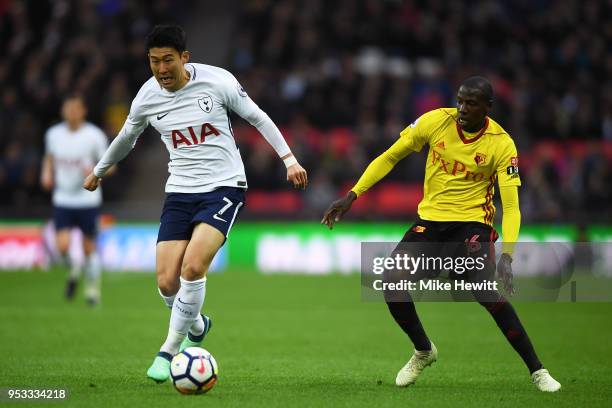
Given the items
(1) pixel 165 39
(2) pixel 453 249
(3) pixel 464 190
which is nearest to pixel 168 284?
(1) pixel 165 39

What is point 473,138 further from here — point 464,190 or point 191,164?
point 191,164

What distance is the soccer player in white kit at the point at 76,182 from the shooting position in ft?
47.7

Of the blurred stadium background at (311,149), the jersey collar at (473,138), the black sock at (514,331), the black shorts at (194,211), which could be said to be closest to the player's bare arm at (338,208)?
the black shorts at (194,211)

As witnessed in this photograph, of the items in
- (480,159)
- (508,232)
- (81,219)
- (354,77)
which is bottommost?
(81,219)

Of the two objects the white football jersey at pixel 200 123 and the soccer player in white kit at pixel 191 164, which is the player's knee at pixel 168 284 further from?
the white football jersey at pixel 200 123

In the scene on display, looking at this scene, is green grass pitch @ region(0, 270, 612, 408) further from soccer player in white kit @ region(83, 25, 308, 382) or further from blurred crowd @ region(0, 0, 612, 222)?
blurred crowd @ region(0, 0, 612, 222)

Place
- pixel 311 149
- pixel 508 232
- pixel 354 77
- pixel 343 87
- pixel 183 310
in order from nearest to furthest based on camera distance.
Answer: pixel 508 232
pixel 183 310
pixel 311 149
pixel 343 87
pixel 354 77

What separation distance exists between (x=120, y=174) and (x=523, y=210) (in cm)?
912

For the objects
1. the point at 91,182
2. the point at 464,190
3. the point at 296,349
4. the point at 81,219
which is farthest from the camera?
the point at 81,219

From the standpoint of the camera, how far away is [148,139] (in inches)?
975

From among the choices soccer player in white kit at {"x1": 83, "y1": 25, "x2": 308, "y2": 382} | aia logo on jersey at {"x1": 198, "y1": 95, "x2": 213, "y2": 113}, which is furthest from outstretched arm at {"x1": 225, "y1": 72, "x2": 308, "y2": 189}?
aia logo on jersey at {"x1": 198, "y1": 95, "x2": 213, "y2": 113}

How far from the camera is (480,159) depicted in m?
7.80

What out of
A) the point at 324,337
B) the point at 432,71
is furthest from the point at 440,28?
the point at 324,337

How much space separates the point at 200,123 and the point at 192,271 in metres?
1.14
